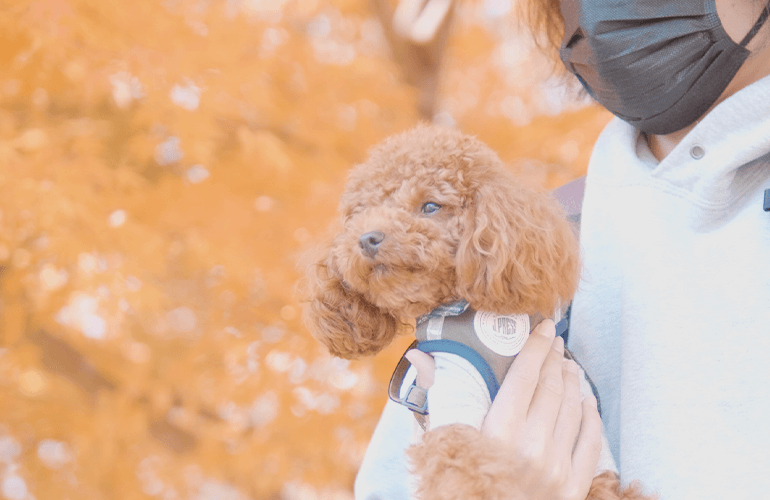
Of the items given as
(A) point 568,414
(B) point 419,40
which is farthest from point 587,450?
(B) point 419,40

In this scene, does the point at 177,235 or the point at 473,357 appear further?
the point at 177,235

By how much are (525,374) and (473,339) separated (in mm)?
134

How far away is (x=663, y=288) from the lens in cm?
131

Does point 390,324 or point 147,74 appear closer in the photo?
point 390,324

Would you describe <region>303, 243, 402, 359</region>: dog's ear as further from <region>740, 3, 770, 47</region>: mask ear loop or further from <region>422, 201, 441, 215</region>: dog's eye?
<region>740, 3, 770, 47</region>: mask ear loop

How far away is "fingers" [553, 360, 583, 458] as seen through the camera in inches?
49.4

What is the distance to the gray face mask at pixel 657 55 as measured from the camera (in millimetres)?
1359

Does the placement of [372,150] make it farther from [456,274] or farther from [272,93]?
[272,93]

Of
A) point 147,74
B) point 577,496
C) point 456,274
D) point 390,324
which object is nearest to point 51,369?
point 147,74

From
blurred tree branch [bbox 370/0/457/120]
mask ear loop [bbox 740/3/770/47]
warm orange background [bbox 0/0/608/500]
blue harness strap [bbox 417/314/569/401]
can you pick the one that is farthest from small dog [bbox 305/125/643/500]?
blurred tree branch [bbox 370/0/457/120]

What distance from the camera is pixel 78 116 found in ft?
8.66

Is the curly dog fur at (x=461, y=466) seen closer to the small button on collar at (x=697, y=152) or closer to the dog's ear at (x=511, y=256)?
the dog's ear at (x=511, y=256)

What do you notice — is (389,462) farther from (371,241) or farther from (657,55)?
(657,55)

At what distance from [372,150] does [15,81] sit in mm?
1914
